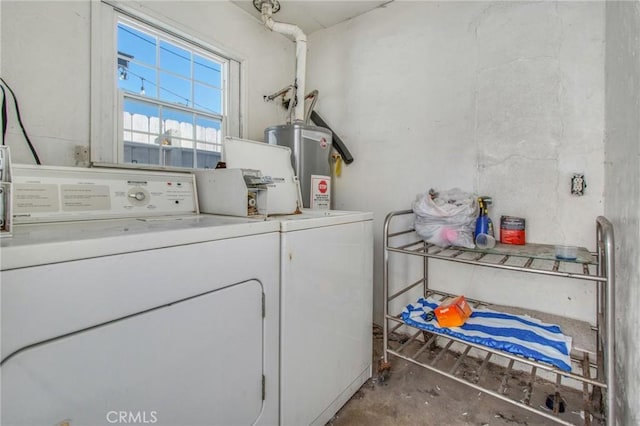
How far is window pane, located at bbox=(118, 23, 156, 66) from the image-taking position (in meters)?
1.71

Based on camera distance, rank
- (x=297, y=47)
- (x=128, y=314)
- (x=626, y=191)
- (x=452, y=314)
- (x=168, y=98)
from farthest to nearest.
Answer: (x=297, y=47)
(x=168, y=98)
(x=452, y=314)
(x=626, y=191)
(x=128, y=314)

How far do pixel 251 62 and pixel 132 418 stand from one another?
2354 millimetres

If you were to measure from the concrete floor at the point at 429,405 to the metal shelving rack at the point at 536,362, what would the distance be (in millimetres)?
69

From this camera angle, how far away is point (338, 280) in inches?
55.2

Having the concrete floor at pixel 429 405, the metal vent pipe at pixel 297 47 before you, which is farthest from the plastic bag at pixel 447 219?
the metal vent pipe at pixel 297 47

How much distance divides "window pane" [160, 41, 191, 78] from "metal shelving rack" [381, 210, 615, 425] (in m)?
1.74

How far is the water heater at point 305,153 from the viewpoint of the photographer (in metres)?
2.04

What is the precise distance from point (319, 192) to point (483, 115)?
116 cm

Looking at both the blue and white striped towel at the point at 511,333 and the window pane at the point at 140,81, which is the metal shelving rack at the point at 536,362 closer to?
the blue and white striped towel at the point at 511,333

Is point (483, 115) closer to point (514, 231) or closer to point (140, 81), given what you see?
point (514, 231)

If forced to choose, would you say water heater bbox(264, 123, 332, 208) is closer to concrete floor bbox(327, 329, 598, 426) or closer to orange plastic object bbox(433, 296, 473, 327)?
orange plastic object bbox(433, 296, 473, 327)

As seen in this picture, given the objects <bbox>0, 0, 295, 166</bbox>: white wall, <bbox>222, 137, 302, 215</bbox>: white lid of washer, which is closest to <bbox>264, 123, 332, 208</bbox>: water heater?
<bbox>222, 137, 302, 215</bbox>: white lid of washer

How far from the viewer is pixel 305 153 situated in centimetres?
206

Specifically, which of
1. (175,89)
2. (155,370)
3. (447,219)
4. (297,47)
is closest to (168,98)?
(175,89)
